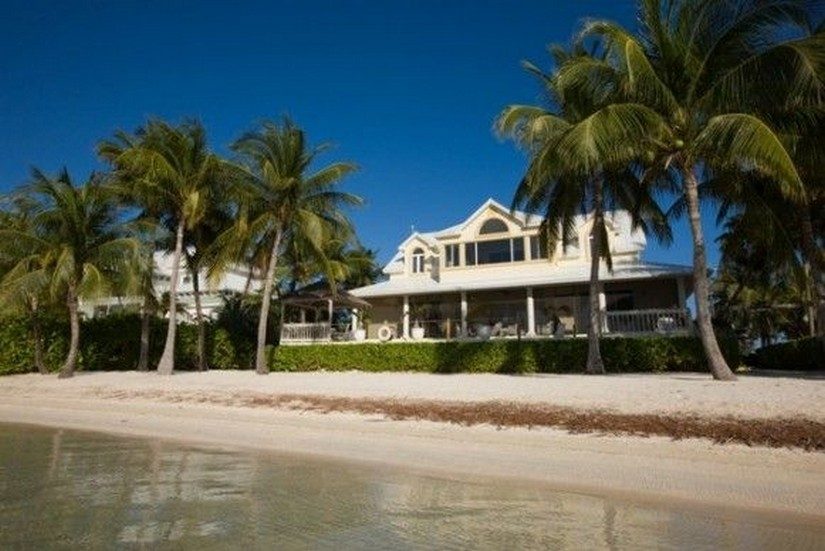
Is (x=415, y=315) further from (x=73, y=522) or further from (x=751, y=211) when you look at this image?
(x=73, y=522)

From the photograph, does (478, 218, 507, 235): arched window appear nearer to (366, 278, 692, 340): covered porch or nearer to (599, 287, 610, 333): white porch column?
(366, 278, 692, 340): covered porch

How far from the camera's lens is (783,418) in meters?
9.72

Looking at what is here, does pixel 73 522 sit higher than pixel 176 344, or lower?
lower

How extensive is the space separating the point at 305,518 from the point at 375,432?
5.05 m

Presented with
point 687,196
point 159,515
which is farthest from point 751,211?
point 159,515

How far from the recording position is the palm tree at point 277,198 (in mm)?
23906

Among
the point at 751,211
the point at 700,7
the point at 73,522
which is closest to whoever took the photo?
the point at 73,522

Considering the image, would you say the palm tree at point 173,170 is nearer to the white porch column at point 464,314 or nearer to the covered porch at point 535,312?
the covered porch at point 535,312

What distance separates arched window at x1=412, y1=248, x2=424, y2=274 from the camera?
33.1m

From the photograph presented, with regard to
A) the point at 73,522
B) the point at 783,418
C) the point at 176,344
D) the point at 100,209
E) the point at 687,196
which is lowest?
the point at 73,522

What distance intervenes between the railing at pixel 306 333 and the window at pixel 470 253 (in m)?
7.87

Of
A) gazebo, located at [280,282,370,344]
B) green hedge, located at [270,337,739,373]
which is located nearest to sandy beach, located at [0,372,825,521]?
green hedge, located at [270,337,739,373]

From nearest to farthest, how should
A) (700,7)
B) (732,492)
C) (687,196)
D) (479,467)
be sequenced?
(732,492) < (479,467) < (700,7) < (687,196)

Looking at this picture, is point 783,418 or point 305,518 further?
point 783,418
